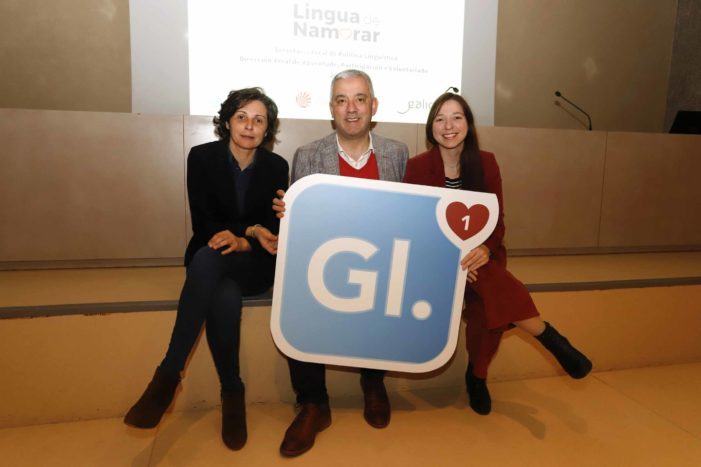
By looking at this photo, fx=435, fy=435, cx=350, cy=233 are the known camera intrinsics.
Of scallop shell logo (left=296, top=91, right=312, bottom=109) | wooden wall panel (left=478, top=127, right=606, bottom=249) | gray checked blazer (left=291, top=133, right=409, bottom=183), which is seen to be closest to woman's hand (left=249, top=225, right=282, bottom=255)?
gray checked blazer (left=291, top=133, right=409, bottom=183)

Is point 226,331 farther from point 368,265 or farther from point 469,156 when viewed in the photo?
point 469,156

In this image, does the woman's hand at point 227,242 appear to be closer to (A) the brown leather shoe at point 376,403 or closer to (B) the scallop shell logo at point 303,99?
(A) the brown leather shoe at point 376,403

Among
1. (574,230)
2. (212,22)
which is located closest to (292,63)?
(212,22)

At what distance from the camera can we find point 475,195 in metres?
1.23

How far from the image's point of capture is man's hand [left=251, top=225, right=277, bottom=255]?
130 centimetres

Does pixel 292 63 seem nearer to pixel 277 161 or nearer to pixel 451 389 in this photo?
pixel 277 161

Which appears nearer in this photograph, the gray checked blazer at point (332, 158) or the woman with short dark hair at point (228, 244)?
the woman with short dark hair at point (228, 244)

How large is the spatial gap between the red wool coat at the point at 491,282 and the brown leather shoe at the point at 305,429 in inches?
21.9

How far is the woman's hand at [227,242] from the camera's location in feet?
4.03

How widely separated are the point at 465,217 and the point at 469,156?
0.26 m

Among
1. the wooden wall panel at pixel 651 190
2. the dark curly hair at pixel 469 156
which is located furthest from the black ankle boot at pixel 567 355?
the wooden wall panel at pixel 651 190

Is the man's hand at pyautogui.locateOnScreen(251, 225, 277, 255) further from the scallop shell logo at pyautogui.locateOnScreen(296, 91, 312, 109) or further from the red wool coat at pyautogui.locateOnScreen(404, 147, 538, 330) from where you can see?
the scallop shell logo at pyautogui.locateOnScreen(296, 91, 312, 109)

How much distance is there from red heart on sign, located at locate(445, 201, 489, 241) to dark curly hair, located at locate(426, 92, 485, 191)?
0.15m

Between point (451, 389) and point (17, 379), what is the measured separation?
1.37m
